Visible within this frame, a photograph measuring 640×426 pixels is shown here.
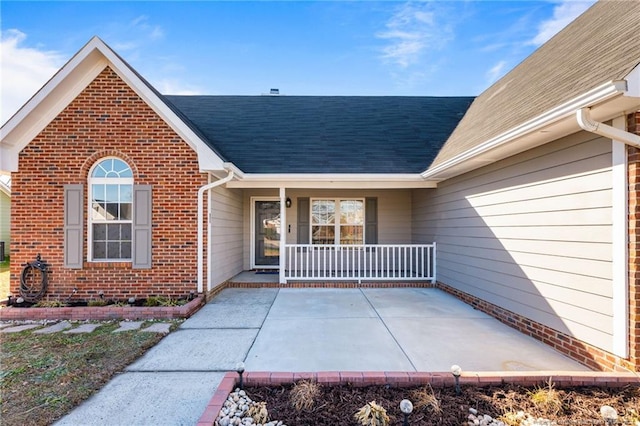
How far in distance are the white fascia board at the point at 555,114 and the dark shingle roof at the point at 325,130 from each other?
9.97 ft

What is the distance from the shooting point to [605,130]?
10.6ft

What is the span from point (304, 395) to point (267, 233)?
25.1ft

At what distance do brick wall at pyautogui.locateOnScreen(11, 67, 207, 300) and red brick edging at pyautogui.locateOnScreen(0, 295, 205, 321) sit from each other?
736mm

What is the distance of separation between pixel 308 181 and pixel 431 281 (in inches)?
159

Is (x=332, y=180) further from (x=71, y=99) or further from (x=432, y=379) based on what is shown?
(x=71, y=99)

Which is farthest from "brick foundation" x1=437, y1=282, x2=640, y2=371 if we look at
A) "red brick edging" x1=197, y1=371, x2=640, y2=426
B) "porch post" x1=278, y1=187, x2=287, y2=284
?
"porch post" x1=278, y1=187, x2=287, y2=284

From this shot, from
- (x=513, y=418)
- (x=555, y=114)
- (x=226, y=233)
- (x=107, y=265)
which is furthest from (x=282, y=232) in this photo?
(x=513, y=418)

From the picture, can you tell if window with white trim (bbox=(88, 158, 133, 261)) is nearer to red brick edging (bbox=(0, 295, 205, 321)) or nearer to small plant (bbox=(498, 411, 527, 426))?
red brick edging (bbox=(0, 295, 205, 321))

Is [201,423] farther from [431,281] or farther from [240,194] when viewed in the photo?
[240,194]

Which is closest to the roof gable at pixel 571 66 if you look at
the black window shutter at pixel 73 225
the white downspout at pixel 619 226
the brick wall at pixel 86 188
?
the white downspout at pixel 619 226

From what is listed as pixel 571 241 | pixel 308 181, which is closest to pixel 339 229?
pixel 308 181

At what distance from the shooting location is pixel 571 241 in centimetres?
397

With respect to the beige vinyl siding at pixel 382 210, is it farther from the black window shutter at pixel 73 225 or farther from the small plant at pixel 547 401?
the small plant at pixel 547 401

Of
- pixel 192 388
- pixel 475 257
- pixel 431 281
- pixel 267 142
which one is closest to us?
pixel 192 388
